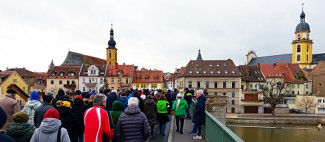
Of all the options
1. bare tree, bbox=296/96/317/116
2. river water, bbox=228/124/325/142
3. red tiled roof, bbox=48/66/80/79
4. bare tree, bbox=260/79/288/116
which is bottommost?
river water, bbox=228/124/325/142

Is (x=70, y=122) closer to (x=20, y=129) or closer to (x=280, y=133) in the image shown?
(x=20, y=129)

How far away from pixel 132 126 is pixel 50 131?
1.62m

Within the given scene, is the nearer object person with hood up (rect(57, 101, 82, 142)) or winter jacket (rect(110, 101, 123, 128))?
person with hood up (rect(57, 101, 82, 142))

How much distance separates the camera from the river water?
30.3m

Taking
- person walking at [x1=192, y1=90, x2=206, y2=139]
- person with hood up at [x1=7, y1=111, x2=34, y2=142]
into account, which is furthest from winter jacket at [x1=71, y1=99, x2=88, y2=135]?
person walking at [x1=192, y1=90, x2=206, y2=139]

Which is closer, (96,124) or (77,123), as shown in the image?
(96,124)

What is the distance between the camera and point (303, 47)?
9806 cm

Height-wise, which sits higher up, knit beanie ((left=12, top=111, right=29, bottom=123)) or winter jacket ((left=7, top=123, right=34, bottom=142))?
knit beanie ((left=12, top=111, right=29, bottom=123))

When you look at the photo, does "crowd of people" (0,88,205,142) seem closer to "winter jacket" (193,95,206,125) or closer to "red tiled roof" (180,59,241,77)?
"winter jacket" (193,95,206,125)

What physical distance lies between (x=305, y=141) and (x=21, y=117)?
32.1 m

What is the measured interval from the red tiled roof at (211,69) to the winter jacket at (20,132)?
50.3 metres

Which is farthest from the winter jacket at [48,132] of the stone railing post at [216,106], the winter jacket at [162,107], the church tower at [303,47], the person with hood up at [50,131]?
the church tower at [303,47]

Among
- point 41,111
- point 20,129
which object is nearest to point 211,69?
point 41,111

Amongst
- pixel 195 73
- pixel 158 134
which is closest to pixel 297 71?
pixel 195 73
